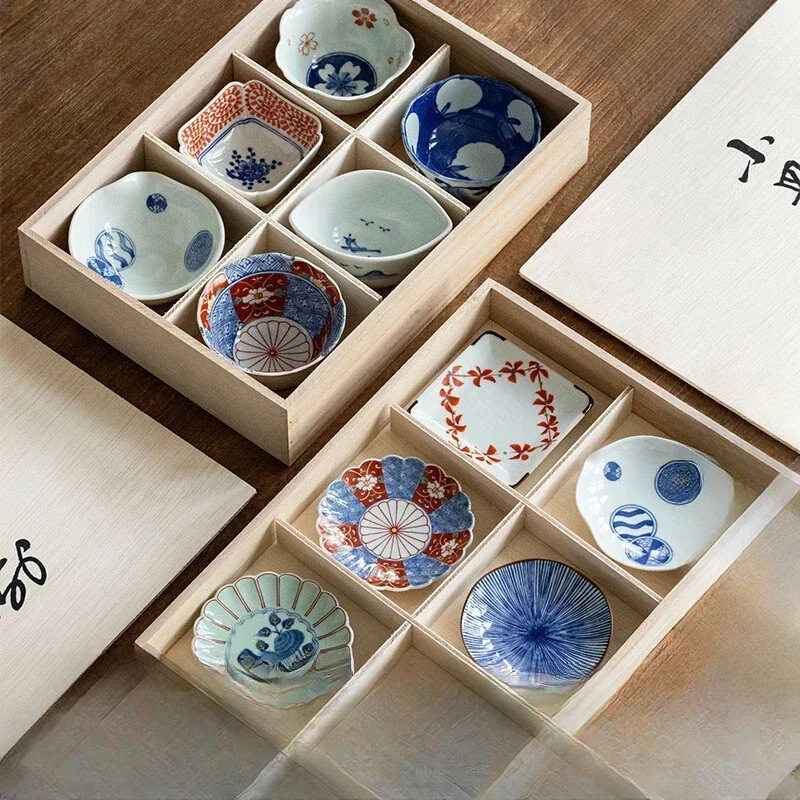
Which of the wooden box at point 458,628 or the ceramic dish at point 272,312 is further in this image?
the ceramic dish at point 272,312

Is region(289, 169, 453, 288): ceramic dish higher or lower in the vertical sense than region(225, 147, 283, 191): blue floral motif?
higher

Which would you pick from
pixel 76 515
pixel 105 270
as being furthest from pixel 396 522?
pixel 105 270

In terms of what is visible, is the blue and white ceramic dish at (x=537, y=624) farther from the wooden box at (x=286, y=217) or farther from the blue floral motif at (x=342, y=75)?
the blue floral motif at (x=342, y=75)

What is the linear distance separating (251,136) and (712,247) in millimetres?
566

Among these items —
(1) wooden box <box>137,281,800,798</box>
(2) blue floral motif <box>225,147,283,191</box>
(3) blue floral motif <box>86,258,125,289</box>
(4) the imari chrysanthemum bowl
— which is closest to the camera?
(1) wooden box <box>137,281,800,798</box>

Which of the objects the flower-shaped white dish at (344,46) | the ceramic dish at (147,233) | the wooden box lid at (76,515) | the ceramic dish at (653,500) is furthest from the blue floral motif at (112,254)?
the ceramic dish at (653,500)

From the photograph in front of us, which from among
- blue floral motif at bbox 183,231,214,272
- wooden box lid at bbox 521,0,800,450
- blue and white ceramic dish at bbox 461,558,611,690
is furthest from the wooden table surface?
blue and white ceramic dish at bbox 461,558,611,690

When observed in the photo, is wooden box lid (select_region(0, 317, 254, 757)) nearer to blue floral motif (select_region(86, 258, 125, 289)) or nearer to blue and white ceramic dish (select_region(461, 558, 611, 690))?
blue floral motif (select_region(86, 258, 125, 289))

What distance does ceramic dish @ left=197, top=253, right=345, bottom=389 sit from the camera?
171 centimetres

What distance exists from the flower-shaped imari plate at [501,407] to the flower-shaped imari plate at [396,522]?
0.18ft

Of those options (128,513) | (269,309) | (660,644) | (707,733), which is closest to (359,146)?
(269,309)

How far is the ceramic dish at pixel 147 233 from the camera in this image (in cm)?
175

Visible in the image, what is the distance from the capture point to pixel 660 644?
1.59 metres

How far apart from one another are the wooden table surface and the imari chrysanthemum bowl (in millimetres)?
190
